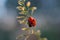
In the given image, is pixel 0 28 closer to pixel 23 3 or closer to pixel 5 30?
pixel 5 30

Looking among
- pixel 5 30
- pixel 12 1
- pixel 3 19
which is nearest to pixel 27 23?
pixel 5 30

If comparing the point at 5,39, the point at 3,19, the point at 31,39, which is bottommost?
the point at 5,39

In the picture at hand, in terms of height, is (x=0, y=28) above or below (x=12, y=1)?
below

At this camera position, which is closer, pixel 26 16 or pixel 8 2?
pixel 26 16

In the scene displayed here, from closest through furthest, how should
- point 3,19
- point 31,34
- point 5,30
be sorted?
point 31,34 → point 5,30 → point 3,19

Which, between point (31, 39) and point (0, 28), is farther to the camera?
point (0, 28)

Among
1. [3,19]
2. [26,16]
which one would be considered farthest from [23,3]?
[3,19]

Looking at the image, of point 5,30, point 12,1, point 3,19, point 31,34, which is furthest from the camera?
point 12,1

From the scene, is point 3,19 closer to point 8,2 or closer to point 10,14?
point 10,14

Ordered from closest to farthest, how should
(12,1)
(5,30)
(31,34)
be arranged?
1. (31,34)
2. (5,30)
3. (12,1)

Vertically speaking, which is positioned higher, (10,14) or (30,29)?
(30,29)
